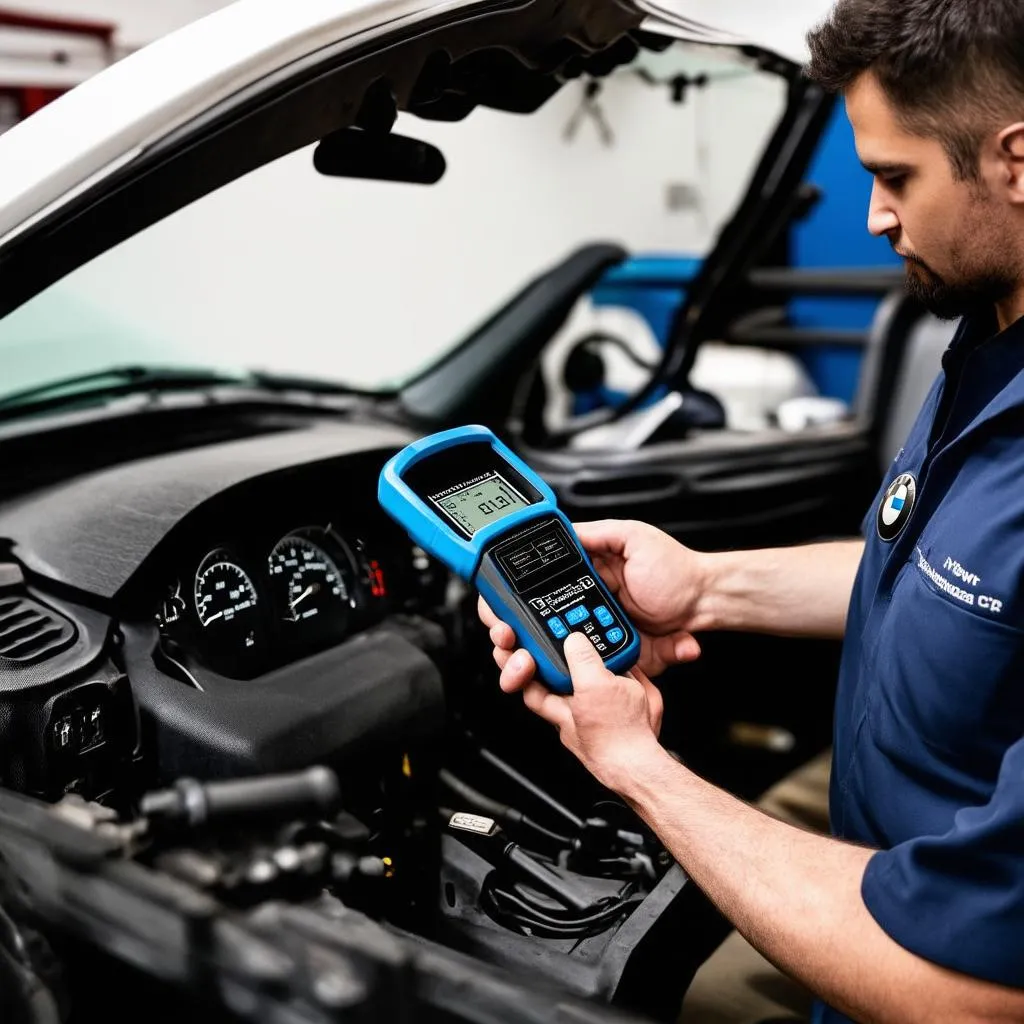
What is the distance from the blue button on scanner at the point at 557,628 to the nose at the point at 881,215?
1.34ft

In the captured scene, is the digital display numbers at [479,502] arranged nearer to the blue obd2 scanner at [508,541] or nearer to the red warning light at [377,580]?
the blue obd2 scanner at [508,541]

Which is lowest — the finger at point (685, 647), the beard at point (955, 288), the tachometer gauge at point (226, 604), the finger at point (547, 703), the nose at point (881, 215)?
the tachometer gauge at point (226, 604)

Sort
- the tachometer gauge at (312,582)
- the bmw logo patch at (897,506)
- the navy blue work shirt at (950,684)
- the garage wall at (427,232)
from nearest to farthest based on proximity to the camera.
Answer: the navy blue work shirt at (950,684) → the bmw logo patch at (897,506) → the tachometer gauge at (312,582) → the garage wall at (427,232)

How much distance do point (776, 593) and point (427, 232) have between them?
8.85 feet

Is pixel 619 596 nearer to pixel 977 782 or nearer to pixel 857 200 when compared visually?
pixel 977 782

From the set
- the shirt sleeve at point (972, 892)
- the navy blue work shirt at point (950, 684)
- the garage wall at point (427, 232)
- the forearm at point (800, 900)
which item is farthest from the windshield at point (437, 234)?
the shirt sleeve at point (972, 892)

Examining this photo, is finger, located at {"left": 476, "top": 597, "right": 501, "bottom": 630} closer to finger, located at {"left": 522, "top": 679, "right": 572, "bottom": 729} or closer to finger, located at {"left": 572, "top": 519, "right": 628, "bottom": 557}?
finger, located at {"left": 522, "top": 679, "right": 572, "bottom": 729}

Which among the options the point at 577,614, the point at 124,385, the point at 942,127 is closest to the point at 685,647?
the point at 577,614

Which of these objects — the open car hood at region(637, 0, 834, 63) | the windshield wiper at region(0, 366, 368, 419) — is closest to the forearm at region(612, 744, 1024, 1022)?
the open car hood at region(637, 0, 834, 63)

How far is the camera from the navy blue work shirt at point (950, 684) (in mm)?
694

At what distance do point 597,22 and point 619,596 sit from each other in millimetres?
569

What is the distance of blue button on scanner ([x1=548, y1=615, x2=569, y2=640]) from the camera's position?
0.93 metres

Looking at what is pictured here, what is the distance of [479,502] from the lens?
1.00 meters

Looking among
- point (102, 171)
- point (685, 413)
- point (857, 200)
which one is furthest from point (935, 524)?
point (857, 200)
